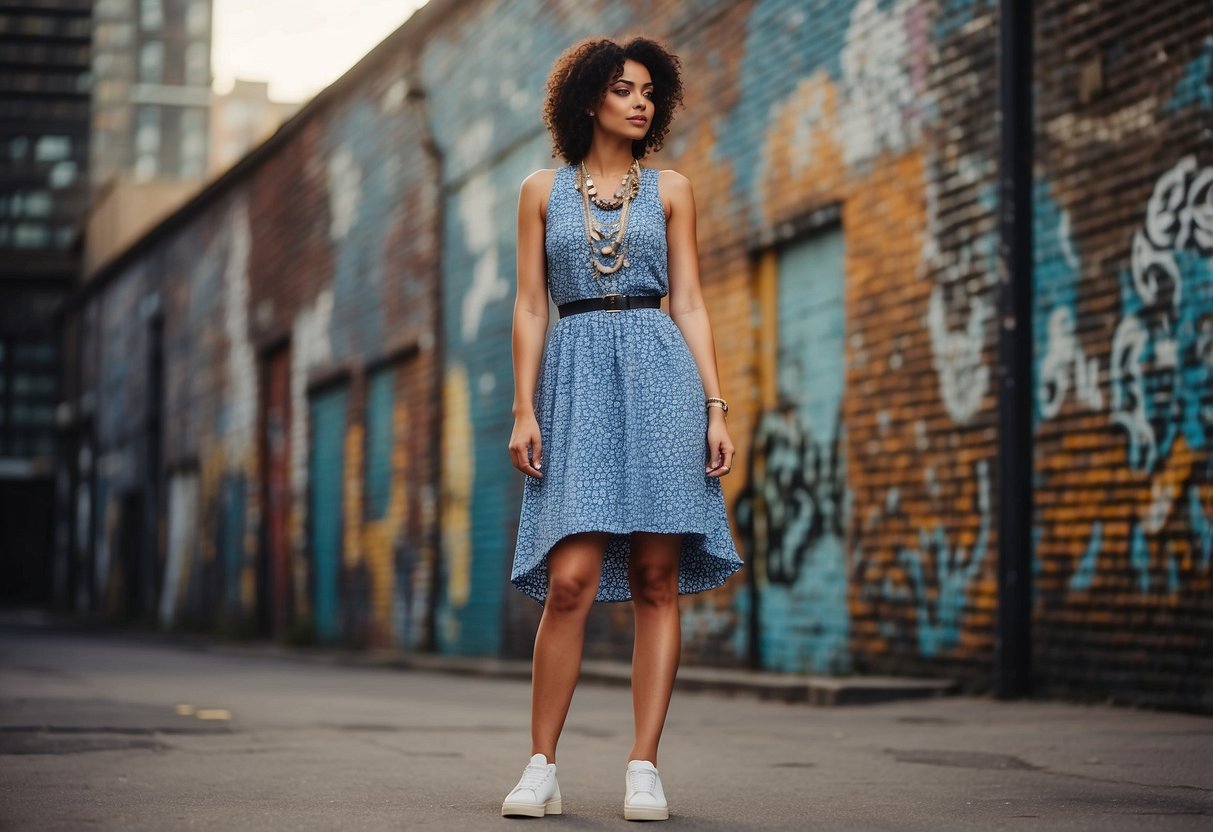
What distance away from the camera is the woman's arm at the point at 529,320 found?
4.11 m

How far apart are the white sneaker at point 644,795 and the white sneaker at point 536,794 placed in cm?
18

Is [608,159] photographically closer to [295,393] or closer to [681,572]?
[681,572]

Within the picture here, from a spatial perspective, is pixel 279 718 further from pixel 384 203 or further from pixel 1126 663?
pixel 384 203

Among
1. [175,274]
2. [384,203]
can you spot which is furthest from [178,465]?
[384,203]

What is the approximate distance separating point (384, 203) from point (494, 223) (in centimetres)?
314

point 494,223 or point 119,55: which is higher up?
point 119,55

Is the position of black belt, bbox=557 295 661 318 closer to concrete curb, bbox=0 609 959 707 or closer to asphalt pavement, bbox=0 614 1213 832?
asphalt pavement, bbox=0 614 1213 832

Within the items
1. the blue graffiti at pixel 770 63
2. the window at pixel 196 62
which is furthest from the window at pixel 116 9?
the blue graffiti at pixel 770 63

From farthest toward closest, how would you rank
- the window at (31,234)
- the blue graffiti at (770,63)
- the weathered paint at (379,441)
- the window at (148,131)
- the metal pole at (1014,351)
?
the window at (148,131), the window at (31,234), the weathered paint at (379,441), the blue graffiti at (770,63), the metal pole at (1014,351)

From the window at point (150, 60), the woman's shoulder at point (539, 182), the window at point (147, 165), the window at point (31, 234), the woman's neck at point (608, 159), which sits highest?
the window at point (150, 60)

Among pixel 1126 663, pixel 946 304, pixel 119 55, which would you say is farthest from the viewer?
pixel 119 55

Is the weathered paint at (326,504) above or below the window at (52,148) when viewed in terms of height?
below

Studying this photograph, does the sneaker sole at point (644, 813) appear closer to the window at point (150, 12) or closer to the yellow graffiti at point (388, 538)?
the yellow graffiti at point (388, 538)

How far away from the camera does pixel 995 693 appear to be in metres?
8.09
